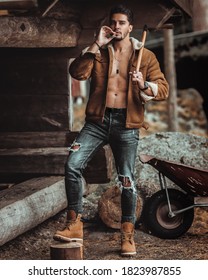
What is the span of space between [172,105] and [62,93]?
14.0ft

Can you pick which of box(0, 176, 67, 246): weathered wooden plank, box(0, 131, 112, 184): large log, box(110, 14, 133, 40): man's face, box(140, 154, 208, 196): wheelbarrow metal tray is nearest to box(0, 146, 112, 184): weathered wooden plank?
box(0, 131, 112, 184): large log

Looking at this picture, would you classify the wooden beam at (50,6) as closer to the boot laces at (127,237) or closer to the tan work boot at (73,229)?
the tan work boot at (73,229)

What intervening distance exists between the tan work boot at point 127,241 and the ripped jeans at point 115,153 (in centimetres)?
6

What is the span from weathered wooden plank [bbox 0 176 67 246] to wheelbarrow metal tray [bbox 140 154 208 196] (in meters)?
1.03

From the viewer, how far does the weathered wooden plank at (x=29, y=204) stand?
5262 mm

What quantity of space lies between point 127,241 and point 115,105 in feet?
3.49

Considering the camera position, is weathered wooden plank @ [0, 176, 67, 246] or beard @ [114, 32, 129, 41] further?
weathered wooden plank @ [0, 176, 67, 246]

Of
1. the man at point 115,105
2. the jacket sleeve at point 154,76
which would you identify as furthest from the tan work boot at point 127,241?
the jacket sleeve at point 154,76

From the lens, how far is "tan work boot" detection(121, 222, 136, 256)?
5.07m

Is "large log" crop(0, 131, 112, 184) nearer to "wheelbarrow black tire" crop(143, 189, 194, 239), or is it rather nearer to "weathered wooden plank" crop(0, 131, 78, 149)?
"weathered wooden plank" crop(0, 131, 78, 149)

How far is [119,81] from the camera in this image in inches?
200

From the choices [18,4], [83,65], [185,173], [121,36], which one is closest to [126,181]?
[185,173]

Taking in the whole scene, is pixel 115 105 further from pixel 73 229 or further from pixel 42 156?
pixel 42 156
